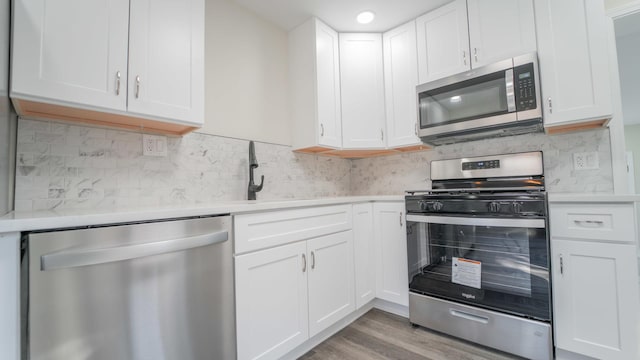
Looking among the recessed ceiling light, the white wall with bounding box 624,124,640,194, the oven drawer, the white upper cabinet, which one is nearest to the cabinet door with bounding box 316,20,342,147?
the white upper cabinet

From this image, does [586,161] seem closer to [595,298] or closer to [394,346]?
[595,298]

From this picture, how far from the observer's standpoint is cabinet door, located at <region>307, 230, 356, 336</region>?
1.69m

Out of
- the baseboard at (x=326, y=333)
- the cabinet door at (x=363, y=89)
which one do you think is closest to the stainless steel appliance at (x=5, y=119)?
the baseboard at (x=326, y=333)

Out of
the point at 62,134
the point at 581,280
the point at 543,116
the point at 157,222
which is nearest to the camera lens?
the point at 157,222

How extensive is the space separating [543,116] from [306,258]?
1749mm

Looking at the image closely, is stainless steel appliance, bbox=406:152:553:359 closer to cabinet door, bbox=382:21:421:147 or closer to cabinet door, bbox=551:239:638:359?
cabinet door, bbox=551:239:638:359

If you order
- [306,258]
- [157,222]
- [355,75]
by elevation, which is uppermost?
[355,75]

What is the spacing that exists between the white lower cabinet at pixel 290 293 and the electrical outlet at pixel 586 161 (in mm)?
1625

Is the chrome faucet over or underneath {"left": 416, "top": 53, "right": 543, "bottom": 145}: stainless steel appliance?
underneath

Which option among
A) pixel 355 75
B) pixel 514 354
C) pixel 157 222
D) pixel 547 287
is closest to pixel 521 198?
pixel 547 287

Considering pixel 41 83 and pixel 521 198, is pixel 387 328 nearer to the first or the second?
pixel 521 198

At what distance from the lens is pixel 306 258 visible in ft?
5.43

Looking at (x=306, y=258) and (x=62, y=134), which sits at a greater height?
(x=62, y=134)

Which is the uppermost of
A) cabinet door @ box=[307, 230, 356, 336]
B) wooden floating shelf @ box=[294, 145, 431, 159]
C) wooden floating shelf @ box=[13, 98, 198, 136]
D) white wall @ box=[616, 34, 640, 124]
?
white wall @ box=[616, 34, 640, 124]
